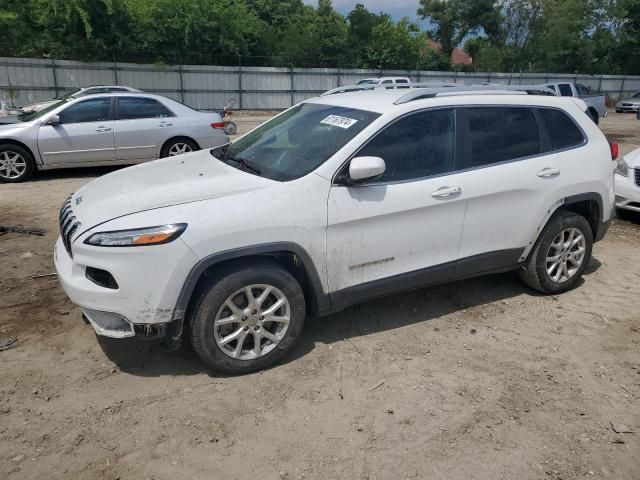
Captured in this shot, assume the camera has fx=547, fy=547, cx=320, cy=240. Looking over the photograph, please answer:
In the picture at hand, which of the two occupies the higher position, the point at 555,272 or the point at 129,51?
the point at 129,51

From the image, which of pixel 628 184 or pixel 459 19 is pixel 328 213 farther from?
pixel 459 19

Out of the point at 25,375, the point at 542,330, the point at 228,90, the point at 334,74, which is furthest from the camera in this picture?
the point at 334,74

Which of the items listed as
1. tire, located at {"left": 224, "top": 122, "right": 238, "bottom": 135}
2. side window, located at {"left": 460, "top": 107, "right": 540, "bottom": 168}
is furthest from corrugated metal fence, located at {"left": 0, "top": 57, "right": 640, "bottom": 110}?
side window, located at {"left": 460, "top": 107, "right": 540, "bottom": 168}

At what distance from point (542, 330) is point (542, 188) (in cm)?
115

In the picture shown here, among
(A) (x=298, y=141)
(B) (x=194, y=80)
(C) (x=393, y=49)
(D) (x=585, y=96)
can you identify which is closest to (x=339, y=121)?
(A) (x=298, y=141)

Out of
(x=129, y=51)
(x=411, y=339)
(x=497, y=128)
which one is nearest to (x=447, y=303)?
(x=411, y=339)

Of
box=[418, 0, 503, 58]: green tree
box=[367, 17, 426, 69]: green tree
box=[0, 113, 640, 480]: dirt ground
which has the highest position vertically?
box=[418, 0, 503, 58]: green tree

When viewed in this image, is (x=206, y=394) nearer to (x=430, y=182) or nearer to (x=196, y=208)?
(x=196, y=208)

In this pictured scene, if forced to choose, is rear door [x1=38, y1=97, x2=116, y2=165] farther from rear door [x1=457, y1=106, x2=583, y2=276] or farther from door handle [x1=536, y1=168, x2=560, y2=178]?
door handle [x1=536, y1=168, x2=560, y2=178]

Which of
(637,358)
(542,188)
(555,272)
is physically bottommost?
(637,358)

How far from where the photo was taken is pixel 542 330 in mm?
4348

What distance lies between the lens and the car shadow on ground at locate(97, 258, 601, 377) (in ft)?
12.3

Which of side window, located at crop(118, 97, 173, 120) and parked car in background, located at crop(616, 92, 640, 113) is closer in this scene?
side window, located at crop(118, 97, 173, 120)

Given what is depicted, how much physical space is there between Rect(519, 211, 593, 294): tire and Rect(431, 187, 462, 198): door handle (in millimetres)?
1095
